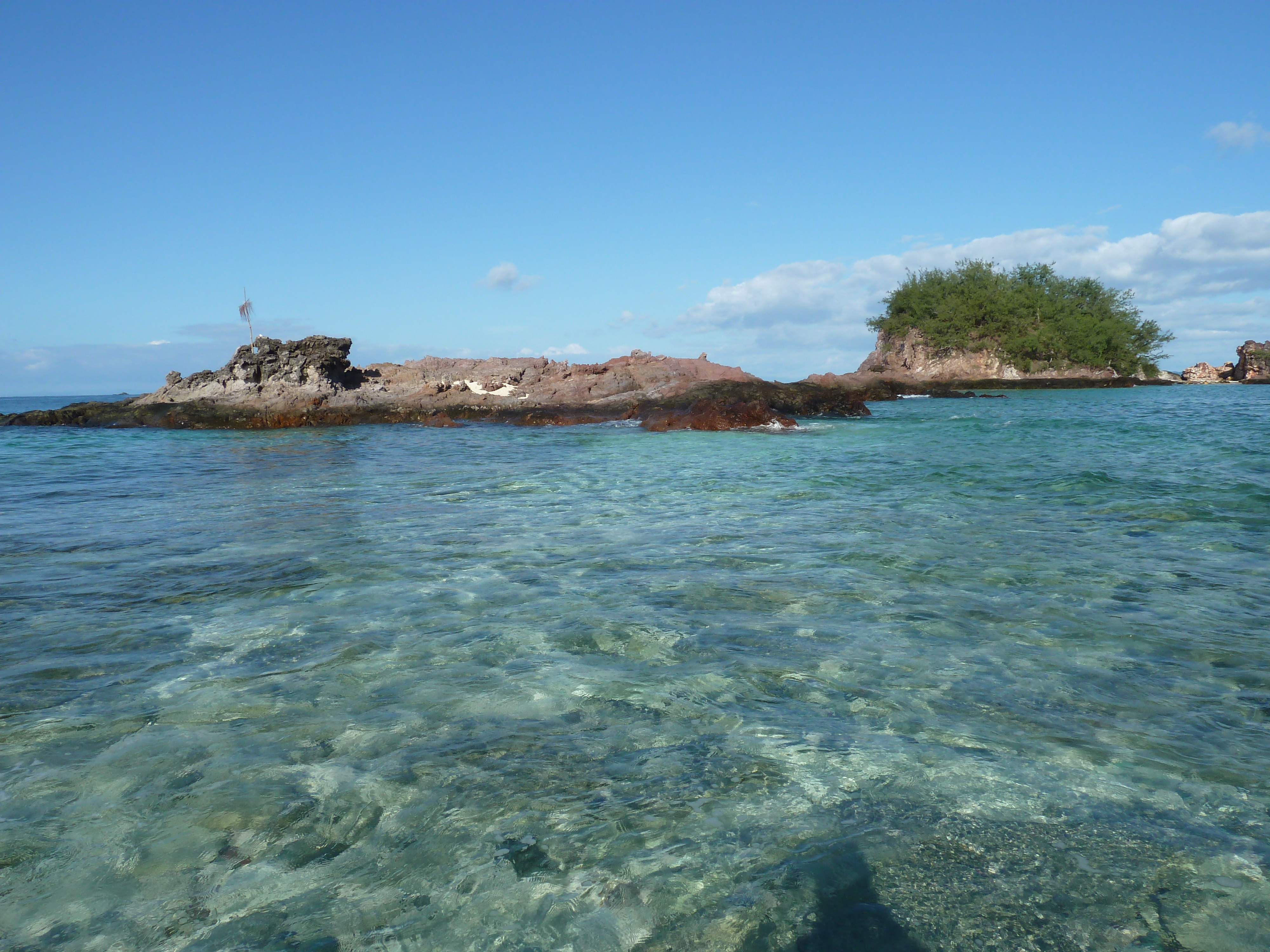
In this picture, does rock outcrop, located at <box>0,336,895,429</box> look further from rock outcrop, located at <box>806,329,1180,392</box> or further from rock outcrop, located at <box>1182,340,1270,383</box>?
rock outcrop, located at <box>1182,340,1270,383</box>

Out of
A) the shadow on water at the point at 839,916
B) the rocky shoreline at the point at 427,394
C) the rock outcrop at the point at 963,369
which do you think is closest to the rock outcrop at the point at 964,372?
the rock outcrop at the point at 963,369

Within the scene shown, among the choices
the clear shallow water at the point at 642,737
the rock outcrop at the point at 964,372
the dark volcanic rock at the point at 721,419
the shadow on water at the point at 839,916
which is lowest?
the shadow on water at the point at 839,916

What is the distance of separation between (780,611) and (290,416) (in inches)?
959

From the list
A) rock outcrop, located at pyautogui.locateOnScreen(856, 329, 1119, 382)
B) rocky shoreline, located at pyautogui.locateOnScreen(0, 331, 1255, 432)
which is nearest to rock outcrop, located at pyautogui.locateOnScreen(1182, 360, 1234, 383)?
rock outcrop, located at pyautogui.locateOnScreen(856, 329, 1119, 382)

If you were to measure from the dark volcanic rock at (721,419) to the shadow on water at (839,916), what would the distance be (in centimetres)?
1858

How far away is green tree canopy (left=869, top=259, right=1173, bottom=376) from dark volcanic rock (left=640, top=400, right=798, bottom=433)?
140ft

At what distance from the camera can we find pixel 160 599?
4828mm

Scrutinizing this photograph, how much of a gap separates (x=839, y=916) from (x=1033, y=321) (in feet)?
211

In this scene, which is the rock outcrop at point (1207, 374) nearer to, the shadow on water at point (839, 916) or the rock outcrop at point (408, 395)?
the rock outcrop at point (408, 395)

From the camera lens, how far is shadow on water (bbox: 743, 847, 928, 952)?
1.84m

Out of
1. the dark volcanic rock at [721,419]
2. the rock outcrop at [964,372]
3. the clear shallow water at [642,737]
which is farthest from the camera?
the rock outcrop at [964,372]

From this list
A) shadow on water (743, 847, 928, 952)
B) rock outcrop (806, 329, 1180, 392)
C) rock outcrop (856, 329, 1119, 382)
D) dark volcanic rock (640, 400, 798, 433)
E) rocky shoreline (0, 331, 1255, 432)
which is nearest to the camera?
shadow on water (743, 847, 928, 952)

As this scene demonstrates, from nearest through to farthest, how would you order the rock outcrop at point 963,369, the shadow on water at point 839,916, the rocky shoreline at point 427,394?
the shadow on water at point 839,916 < the rocky shoreline at point 427,394 < the rock outcrop at point 963,369

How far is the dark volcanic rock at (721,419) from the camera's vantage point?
2070 cm
